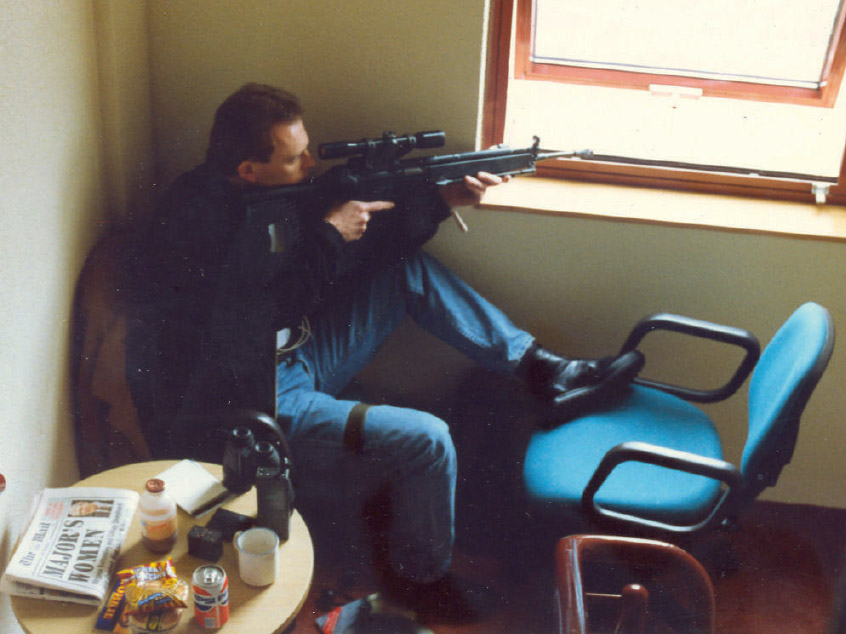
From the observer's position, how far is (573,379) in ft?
6.93

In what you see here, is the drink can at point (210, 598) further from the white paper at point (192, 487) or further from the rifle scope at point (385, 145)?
the rifle scope at point (385, 145)

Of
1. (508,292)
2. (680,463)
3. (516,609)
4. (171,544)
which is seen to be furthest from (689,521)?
(171,544)

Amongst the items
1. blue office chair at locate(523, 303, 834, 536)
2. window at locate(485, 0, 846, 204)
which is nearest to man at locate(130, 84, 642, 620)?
blue office chair at locate(523, 303, 834, 536)

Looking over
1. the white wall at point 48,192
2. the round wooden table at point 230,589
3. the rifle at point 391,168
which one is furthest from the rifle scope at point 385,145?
the round wooden table at point 230,589

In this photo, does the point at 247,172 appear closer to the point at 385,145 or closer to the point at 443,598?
the point at 385,145

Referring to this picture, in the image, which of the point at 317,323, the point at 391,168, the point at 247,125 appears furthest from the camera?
the point at 317,323

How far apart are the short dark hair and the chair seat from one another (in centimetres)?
99

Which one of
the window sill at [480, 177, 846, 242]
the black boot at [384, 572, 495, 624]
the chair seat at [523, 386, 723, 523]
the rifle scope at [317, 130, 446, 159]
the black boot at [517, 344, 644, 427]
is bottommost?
the black boot at [384, 572, 495, 624]

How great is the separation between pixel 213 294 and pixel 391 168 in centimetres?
56

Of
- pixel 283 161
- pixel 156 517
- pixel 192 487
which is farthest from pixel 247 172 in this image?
pixel 156 517

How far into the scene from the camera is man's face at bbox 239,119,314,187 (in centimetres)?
196

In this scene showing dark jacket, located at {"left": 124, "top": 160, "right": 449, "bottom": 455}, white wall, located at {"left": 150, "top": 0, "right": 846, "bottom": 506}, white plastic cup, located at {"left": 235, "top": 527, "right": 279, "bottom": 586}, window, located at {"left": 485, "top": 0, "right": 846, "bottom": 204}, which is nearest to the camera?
white plastic cup, located at {"left": 235, "top": 527, "right": 279, "bottom": 586}

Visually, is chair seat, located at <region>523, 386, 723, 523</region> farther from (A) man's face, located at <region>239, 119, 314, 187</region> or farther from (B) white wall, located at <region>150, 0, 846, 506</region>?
(A) man's face, located at <region>239, 119, 314, 187</region>

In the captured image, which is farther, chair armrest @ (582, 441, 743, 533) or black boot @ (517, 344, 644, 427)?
black boot @ (517, 344, 644, 427)
